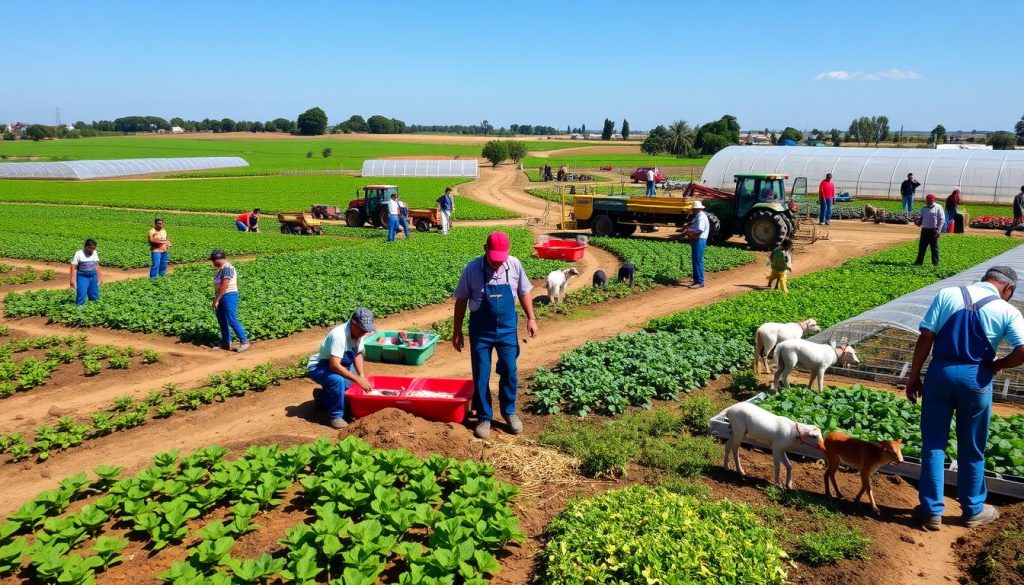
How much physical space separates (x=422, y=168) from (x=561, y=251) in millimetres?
52336

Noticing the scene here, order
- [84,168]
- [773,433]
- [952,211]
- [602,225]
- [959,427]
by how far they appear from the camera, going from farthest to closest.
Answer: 1. [84,168]
2. [952,211]
3. [602,225]
4. [773,433]
5. [959,427]

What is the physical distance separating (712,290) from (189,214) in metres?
31.9

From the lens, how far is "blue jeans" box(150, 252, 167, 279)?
1848 centimetres

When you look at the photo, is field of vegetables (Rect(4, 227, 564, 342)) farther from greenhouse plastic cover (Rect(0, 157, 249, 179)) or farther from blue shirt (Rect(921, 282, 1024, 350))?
greenhouse plastic cover (Rect(0, 157, 249, 179))

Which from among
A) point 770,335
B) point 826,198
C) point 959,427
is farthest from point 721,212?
point 959,427

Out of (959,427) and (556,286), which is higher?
(959,427)

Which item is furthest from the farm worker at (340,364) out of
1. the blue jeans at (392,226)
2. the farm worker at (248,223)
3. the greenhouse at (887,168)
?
the greenhouse at (887,168)

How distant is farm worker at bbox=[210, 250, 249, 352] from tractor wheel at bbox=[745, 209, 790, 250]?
682 inches

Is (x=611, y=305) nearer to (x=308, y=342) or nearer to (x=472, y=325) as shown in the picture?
(x=308, y=342)

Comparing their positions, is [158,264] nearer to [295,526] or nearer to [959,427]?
[295,526]

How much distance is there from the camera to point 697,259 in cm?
1820

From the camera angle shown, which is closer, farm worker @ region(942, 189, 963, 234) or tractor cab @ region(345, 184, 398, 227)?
farm worker @ region(942, 189, 963, 234)

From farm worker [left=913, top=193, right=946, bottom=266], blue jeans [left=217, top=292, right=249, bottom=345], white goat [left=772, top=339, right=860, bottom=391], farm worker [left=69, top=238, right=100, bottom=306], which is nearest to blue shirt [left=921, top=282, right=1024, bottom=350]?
white goat [left=772, top=339, right=860, bottom=391]

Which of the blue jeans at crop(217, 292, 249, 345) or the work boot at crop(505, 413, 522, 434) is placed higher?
the blue jeans at crop(217, 292, 249, 345)
